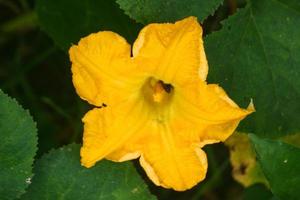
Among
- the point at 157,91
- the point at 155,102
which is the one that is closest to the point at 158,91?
the point at 157,91

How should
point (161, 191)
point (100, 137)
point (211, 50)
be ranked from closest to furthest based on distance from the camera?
point (100, 137)
point (211, 50)
point (161, 191)

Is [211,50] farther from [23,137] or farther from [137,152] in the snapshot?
[23,137]

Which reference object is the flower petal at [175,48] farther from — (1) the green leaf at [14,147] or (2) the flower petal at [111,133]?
(1) the green leaf at [14,147]

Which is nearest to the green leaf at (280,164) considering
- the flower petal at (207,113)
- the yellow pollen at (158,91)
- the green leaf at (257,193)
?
the flower petal at (207,113)

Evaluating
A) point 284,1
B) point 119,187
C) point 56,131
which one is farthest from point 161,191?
point 284,1

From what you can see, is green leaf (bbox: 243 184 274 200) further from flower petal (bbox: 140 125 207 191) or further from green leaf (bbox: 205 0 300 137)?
flower petal (bbox: 140 125 207 191)
